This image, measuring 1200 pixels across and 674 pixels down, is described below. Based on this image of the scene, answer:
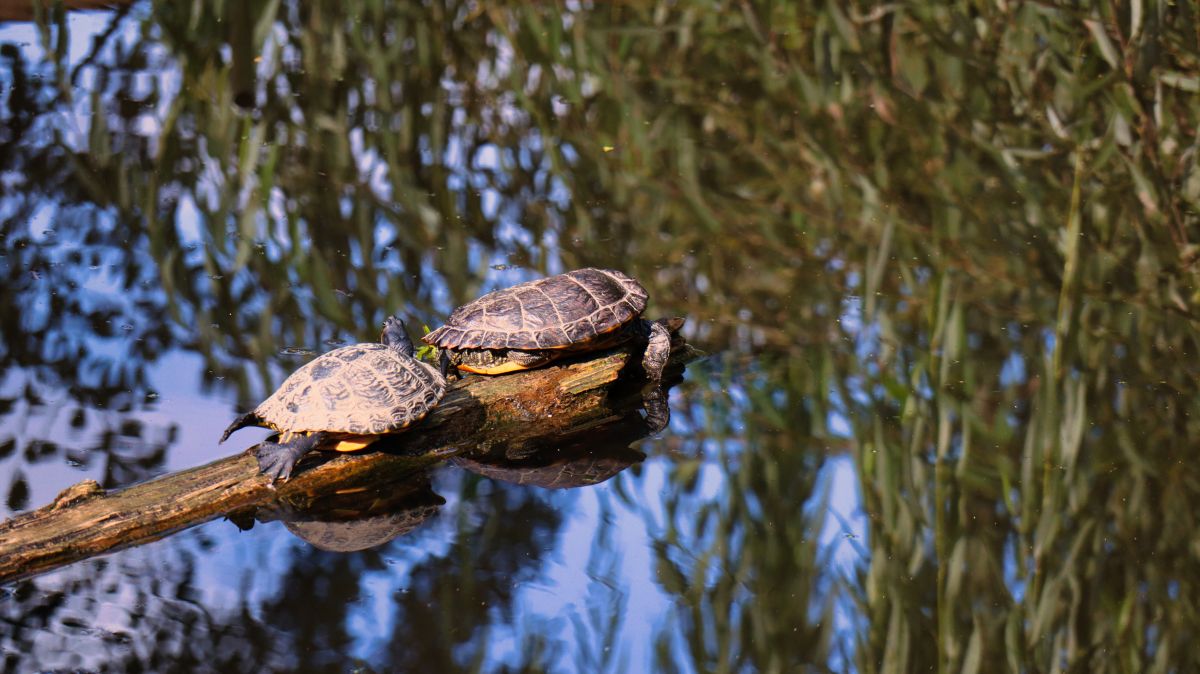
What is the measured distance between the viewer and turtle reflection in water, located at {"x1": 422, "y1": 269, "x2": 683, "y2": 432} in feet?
13.2

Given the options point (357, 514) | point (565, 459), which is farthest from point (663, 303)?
point (357, 514)

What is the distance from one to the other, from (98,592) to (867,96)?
5.24 meters

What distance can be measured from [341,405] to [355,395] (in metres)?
0.05

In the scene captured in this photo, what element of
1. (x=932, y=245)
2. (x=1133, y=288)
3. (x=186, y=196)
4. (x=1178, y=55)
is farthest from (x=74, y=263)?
(x=1178, y=55)

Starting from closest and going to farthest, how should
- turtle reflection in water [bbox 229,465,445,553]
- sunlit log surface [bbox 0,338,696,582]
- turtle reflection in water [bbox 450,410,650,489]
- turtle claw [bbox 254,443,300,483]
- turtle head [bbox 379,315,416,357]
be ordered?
sunlit log surface [bbox 0,338,696,582], turtle reflection in water [bbox 229,465,445,553], turtle claw [bbox 254,443,300,483], turtle reflection in water [bbox 450,410,650,489], turtle head [bbox 379,315,416,357]

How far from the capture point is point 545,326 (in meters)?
4.03

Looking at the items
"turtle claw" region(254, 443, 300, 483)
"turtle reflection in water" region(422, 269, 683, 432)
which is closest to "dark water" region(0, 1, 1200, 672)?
"turtle claw" region(254, 443, 300, 483)

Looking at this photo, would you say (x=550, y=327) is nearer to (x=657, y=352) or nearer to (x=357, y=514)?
(x=657, y=352)

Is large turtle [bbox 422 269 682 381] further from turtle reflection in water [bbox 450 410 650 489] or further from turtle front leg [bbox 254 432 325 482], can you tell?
turtle front leg [bbox 254 432 325 482]

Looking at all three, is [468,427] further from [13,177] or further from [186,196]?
[13,177]

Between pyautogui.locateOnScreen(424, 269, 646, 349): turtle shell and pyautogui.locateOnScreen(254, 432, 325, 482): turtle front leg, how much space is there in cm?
71

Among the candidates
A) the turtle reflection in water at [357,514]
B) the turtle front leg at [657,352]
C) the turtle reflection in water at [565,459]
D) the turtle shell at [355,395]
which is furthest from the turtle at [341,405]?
the turtle front leg at [657,352]

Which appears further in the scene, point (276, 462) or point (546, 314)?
point (546, 314)

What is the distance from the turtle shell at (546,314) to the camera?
4008 millimetres
